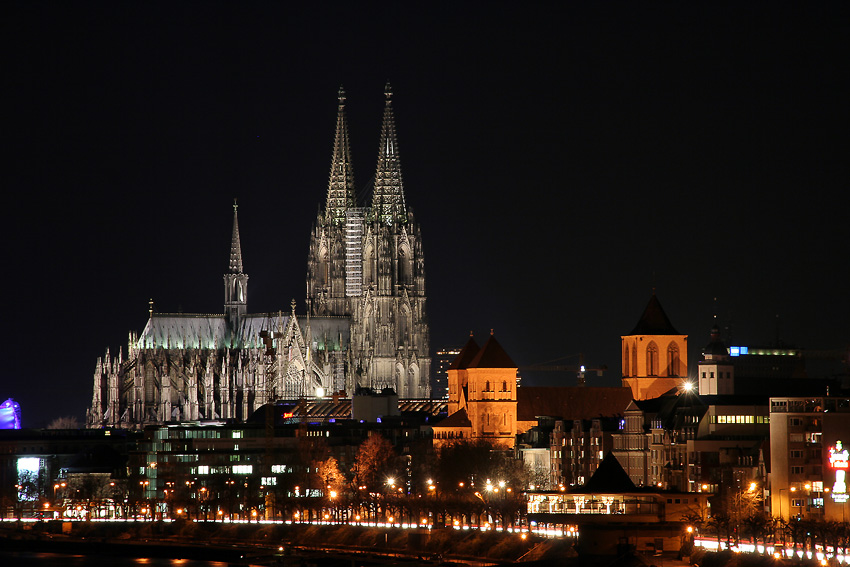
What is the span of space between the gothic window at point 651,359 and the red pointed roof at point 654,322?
1.16 metres

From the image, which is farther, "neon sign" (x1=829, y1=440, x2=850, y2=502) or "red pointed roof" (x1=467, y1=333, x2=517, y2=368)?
"red pointed roof" (x1=467, y1=333, x2=517, y2=368)

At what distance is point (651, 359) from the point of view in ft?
545

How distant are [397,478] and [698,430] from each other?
120ft

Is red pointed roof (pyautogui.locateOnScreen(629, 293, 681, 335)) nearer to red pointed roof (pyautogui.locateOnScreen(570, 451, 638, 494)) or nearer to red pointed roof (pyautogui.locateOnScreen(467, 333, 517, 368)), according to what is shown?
red pointed roof (pyautogui.locateOnScreen(467, 333, 517, 368))

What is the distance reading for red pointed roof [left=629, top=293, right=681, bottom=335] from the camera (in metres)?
166

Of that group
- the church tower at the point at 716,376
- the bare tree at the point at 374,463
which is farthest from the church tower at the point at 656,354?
the bare tree at the point at 374,463

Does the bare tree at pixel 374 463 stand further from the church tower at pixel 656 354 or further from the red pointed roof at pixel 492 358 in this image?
the church tower at pixel 656 354

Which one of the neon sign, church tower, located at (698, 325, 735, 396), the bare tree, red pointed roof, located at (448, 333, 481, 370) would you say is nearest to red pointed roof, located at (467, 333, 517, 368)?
red pointed roof, located at (448, 333, 481, 370)

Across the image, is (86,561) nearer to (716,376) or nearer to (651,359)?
(716,376)

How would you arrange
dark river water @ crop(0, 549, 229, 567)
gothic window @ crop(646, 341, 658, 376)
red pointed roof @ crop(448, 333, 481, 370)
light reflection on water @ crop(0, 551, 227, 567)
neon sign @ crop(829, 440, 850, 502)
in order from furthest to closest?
red pointed roof @ crop(448, 333, 481, 370) → gothic window @ crop(646, 341, 658, 376) → light reflection on water @ crop(0, 551, 227, 567) → dark river water @ crop(0, 549, 229, 567) → neon sign @ crop(829, 440, 850, 502)

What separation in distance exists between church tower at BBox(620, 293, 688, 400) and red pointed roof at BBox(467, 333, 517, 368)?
11.0m

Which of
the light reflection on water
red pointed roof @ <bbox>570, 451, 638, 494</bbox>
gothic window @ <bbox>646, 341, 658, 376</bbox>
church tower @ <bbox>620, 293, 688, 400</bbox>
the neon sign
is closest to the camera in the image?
the neon sign

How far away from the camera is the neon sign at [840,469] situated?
107500 millimetres

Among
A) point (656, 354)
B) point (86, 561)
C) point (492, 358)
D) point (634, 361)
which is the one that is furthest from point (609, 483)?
point (634, 361)
